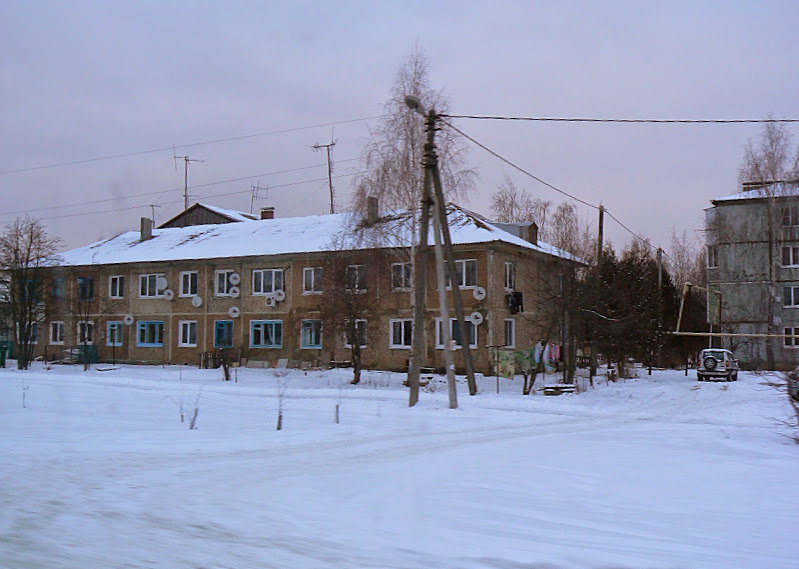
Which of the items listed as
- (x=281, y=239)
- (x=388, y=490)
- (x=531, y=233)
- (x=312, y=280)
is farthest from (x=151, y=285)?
(x=388, y=490)

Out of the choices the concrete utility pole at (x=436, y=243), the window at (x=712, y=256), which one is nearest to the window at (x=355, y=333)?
the concrete utility pole at (x=436, y=243)

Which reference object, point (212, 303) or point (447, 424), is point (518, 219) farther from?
point (447, 424)

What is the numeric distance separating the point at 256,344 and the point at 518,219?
3022 cm

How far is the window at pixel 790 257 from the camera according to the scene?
45000 millimetres

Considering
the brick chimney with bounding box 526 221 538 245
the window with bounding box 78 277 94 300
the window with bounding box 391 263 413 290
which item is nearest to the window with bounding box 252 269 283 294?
the window with bounding box 391 263 413 290

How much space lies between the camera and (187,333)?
4028cm

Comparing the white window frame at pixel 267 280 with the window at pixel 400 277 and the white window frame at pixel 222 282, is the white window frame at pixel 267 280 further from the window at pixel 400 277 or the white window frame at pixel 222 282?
the window at pixel 400 277

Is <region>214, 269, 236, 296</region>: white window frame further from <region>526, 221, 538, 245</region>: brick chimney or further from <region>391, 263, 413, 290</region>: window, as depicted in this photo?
<region>526, 221, 538, 245</region>: brick chimney

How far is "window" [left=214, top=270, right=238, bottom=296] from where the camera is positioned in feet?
128

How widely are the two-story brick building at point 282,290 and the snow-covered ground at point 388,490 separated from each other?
1391 cm

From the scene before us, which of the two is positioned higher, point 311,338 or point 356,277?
point 356,277

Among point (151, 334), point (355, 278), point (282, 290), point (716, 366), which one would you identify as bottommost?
point (716, 366)

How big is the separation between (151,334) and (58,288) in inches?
299

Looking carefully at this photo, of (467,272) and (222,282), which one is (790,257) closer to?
(467,272)
